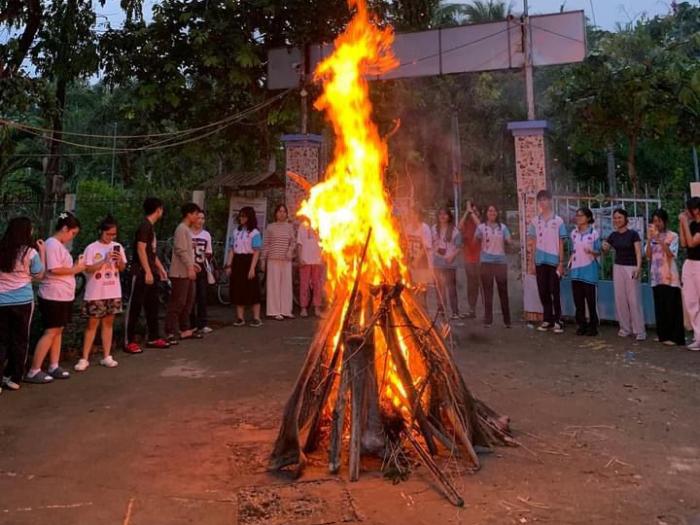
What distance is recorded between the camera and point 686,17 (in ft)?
69.7

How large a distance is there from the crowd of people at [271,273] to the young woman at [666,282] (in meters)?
0.01

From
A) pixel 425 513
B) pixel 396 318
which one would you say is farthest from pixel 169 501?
pixel 396 318

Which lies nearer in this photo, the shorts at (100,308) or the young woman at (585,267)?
the shorts at (100,308)

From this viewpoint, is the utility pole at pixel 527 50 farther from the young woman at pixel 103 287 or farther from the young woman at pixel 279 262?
the young woman at pixel 103 287

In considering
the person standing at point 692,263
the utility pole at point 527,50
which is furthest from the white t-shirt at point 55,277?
the utility pole at point 527,50

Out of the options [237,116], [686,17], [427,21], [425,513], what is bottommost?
[425,513]

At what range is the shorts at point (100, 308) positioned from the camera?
22.0ft

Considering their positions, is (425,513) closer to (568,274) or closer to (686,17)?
(568,274)

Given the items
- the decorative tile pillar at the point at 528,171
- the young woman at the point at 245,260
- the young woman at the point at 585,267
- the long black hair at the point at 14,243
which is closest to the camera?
the long black hair at the point at 14,243

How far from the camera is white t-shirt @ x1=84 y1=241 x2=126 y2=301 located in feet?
22.0

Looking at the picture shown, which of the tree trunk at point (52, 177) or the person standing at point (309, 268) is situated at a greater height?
the tree trunk at point (52, 177)

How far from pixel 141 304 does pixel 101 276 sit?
111 cm

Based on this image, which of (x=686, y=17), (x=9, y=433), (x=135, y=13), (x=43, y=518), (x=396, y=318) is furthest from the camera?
(x=686, y=17)

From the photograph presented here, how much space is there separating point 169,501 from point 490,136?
92.8 feet
